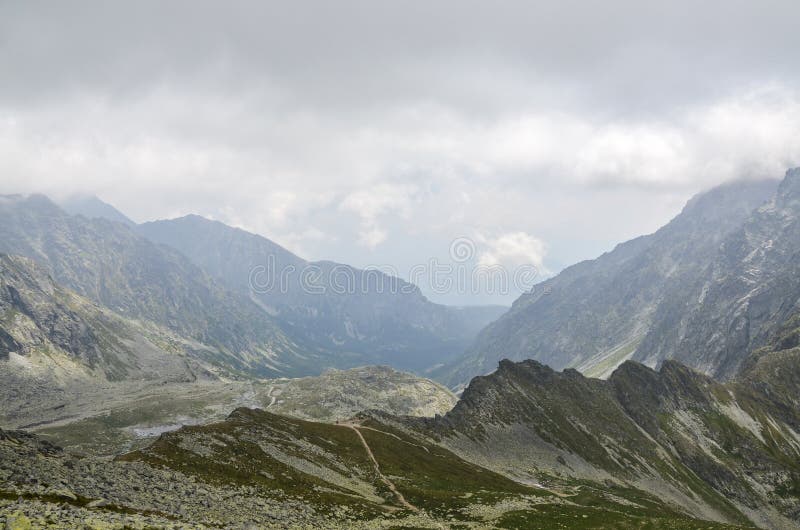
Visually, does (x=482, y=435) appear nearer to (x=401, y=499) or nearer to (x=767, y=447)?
(x=401, y=499)

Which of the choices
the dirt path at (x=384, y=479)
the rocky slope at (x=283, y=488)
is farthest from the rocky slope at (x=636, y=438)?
the dirt path at (x=384, y=479)

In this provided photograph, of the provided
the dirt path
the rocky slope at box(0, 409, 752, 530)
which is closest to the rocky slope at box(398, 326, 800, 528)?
the rocky slope at box(0, 409, 752, 530)

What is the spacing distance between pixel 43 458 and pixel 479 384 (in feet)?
433

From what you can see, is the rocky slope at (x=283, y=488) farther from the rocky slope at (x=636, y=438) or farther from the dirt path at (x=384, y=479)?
the rocky slope at (x=636, y=438)

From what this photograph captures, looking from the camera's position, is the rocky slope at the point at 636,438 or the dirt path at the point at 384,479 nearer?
the dirt path at the point at 384,479

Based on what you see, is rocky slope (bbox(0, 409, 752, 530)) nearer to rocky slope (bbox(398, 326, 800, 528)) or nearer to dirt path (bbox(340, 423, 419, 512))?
dirt path (bbox(340, 423, 419, 512))

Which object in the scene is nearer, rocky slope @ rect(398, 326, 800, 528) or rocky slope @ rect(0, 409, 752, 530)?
rocky slope @ rect(0, 409, 752, 530)

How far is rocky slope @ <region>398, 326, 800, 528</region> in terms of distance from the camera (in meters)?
140

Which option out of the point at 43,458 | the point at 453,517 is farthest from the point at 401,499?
the point at 43,458

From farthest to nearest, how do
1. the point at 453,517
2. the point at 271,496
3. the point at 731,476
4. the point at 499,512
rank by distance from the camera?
1. the point at 731,476
2. the point at 499,512
3. the point at 453,517
4. the point at 271,496

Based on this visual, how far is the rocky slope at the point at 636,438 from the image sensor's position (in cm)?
14012

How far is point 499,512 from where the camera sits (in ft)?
248

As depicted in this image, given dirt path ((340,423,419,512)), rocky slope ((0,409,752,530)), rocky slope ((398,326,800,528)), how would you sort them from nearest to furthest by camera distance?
rocky slope ((0,409,752,530)) < dirt path ((340,423,419,512)) < rocky slope ((398,326,800,528))

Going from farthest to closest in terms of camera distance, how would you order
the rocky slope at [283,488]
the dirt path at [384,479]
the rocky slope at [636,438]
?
the rocky slope at [636,438], the dirt path at [384,479], the rocky slope at [283,488]
